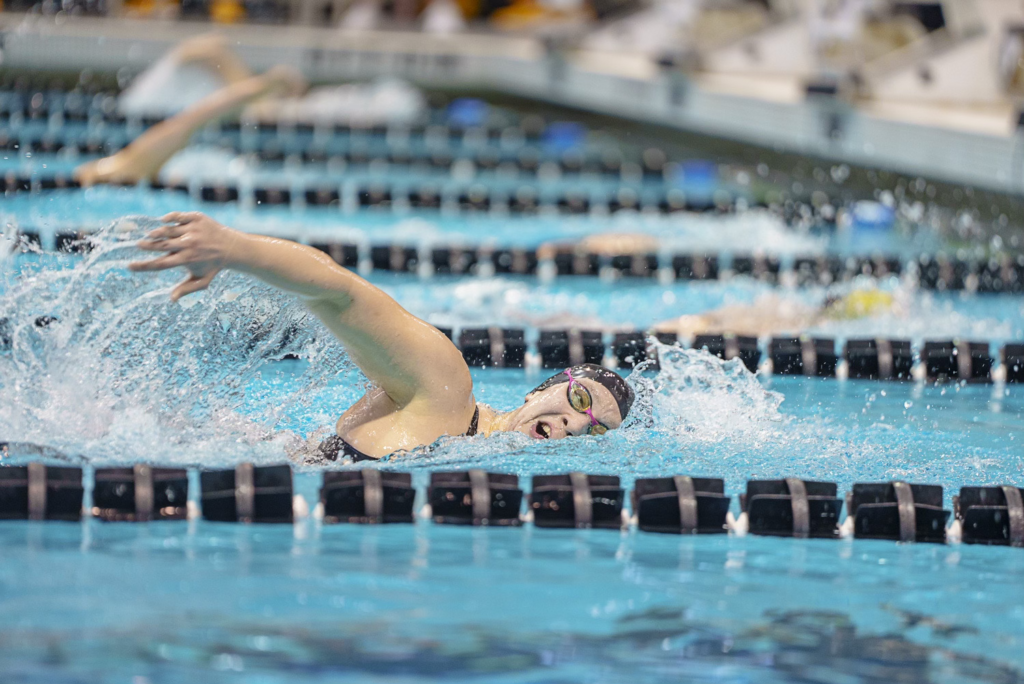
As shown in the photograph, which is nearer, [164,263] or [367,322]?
[164,263]

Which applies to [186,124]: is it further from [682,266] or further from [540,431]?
[540,431]

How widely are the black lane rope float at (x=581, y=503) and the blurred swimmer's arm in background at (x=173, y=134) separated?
4.03m

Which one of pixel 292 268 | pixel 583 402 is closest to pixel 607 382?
pixel 583 402

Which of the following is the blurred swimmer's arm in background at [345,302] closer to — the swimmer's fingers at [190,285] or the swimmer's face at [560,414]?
the swimmer's fingers at [190,285]

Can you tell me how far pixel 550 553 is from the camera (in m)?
2.82

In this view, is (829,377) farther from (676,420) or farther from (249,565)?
(249,565)

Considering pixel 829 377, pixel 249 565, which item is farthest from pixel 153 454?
pixel 829 377

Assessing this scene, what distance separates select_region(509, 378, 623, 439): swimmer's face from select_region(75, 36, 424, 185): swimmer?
3.97 m

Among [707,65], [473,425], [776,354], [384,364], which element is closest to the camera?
[384,364]

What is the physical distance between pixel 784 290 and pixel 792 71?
16.5ft

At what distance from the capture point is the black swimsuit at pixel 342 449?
10.0 ft

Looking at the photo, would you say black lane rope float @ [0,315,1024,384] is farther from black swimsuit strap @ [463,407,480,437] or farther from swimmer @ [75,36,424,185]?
swimmer @ [75,36,424,185]

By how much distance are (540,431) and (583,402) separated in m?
0.12

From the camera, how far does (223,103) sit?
655 centimetres
